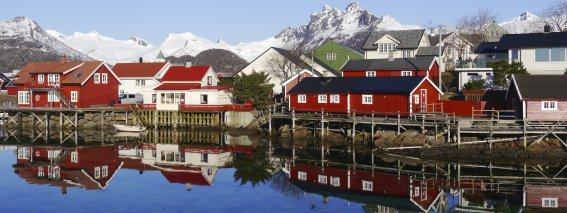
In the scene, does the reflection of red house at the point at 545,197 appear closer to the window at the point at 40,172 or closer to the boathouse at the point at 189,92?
the window at the point at 40,172

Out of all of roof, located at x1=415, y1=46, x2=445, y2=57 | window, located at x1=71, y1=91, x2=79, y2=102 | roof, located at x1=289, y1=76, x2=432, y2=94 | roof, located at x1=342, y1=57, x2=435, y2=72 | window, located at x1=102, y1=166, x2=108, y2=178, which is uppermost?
roof, located at x1=415, y1=46, x2=445, y2=57

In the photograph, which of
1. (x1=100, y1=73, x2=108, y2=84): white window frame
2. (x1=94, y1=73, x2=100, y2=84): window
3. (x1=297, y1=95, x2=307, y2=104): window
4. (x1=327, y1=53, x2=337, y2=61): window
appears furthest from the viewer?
(x1=327, y1=53, x2=337, y2=61): window

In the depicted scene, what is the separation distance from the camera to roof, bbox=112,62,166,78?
69.4 meters

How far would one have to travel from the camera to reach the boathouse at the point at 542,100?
3834 centimetres

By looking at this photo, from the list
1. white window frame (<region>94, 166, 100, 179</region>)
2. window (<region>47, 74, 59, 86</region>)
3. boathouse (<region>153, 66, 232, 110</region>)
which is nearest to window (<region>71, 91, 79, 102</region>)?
window (<region>47, 74, 59, 86</region>)

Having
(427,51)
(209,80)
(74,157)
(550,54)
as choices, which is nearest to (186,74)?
(209,80)

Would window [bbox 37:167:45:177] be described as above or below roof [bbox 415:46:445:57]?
below

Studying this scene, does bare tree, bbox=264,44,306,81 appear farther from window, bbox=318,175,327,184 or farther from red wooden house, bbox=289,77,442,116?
window, bbox=318,175,327,184

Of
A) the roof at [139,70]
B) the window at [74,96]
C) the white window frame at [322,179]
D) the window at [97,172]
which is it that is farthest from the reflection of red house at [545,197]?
the roof at [139,70]

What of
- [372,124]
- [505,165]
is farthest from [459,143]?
[372,124]

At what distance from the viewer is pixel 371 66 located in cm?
5912

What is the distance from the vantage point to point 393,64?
192ft

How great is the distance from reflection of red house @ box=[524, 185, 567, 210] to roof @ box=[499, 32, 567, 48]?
848 inches

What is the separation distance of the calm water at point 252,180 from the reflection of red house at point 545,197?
176 millimetres
